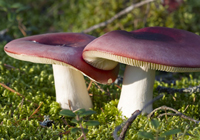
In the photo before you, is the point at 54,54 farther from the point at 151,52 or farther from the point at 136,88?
the point at 136,88

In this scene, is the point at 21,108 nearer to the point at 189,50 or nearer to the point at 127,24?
the point at 189,50

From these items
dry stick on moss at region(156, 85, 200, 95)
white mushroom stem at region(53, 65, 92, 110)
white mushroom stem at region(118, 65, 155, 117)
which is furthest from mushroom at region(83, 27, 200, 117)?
dry stick on moss at region(156, 85, 200, 95)

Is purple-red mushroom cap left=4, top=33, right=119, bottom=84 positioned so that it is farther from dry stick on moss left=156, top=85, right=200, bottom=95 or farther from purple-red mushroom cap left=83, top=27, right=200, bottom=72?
dry stick on moss left=156, top=85, right=200, bottom=95

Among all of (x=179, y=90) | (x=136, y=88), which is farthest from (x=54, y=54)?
(x=179, y=90)

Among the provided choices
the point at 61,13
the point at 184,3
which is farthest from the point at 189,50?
the point at 61,13

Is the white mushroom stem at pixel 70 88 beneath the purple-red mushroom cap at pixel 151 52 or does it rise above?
beneath

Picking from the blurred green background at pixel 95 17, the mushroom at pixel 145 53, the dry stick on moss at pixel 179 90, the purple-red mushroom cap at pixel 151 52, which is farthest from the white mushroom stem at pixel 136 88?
the blurred green background at pixel 95 17

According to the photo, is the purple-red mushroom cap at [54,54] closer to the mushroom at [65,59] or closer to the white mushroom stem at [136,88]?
the mushroom at [65,59]
